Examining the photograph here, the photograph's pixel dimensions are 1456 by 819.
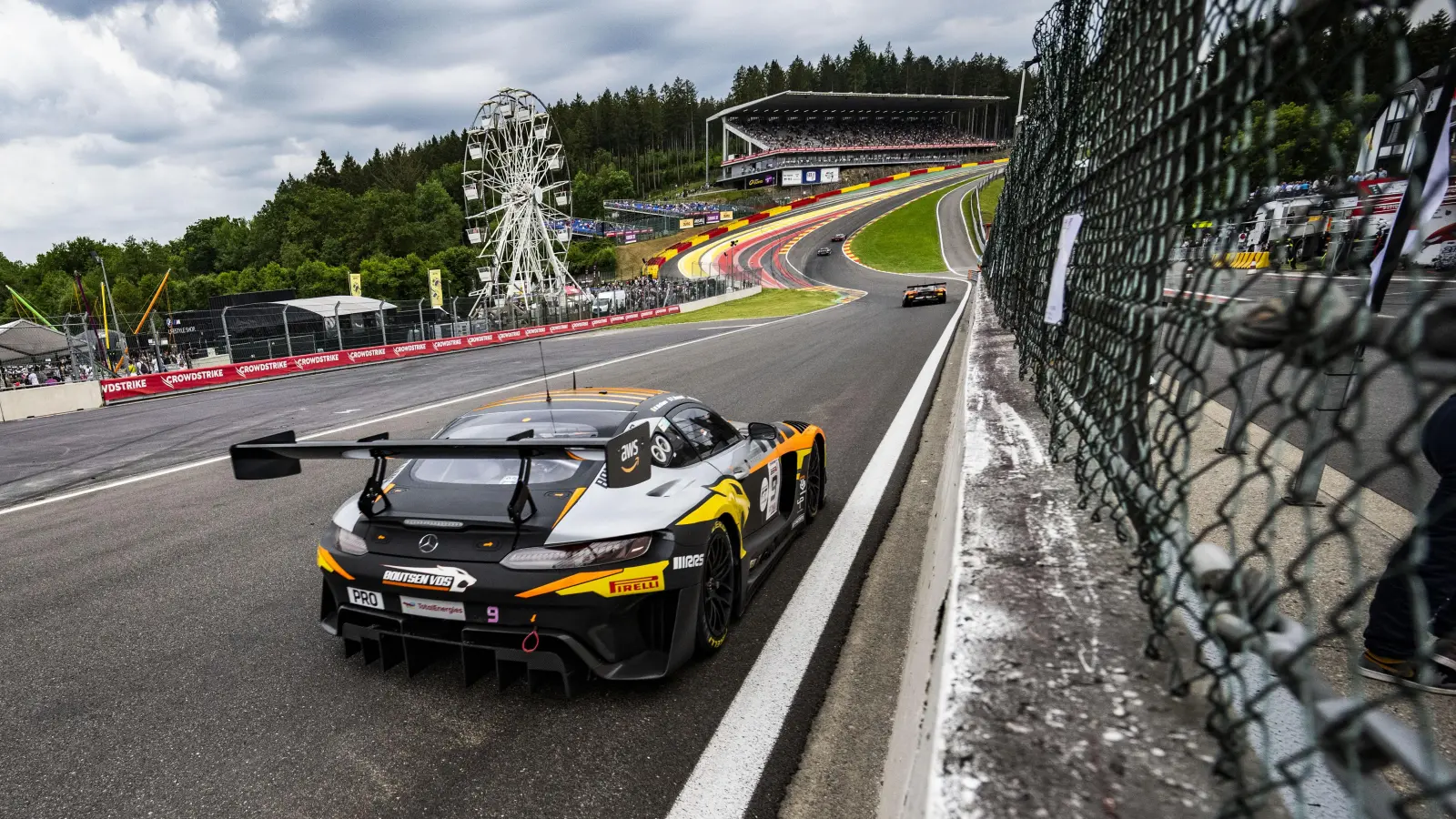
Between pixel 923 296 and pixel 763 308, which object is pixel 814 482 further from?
pixel 763 308

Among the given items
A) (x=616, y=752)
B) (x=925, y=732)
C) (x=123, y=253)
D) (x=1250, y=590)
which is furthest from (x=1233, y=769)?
(x=123, y=253)

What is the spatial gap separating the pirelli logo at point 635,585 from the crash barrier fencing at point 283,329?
15327mm

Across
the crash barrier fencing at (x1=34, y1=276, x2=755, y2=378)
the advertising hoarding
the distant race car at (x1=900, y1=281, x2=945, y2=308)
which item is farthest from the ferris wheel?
the advertising hoarding

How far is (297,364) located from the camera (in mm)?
18391

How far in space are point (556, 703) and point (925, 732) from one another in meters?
1.73

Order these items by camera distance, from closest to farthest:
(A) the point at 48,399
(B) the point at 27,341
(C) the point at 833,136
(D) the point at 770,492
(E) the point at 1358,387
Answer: (E) the point at 1358,387 < (D) the point at 770,492 < (A) the point at 48,399 < (B) the point at 27,341 < (C) the point at 833,136

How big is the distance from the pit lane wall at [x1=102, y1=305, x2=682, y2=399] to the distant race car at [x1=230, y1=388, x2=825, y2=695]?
14.8 meters

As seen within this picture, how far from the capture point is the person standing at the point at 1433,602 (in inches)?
95.7

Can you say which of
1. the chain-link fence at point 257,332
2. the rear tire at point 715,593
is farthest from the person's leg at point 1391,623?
the chain-link fence at point 257,332

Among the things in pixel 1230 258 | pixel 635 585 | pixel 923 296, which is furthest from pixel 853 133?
pixel 1230 258

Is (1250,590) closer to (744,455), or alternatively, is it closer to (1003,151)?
(744,455)

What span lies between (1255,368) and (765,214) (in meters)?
78.9

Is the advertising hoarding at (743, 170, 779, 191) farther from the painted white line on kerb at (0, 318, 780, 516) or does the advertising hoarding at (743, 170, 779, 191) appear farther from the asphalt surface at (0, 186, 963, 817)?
the asphalt surface at (0, 186, 963, 817)

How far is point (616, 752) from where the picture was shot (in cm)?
263
